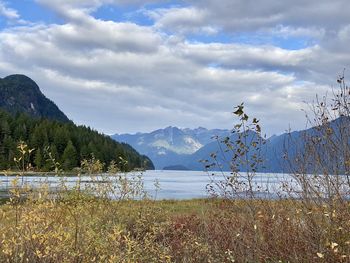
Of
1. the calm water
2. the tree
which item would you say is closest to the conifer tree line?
the tree

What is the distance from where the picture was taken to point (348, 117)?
8398 millimetres

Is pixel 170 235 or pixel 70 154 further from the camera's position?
pixel 70 154

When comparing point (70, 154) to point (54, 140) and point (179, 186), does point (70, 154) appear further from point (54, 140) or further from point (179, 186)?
point (179, 186)

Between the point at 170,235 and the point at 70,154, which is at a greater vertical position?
the point at 70,154

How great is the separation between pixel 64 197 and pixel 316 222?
4.77m

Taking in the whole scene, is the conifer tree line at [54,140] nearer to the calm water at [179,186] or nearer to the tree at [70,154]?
the tree at [70,154]

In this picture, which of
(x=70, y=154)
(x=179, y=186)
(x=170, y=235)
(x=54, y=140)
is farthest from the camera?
(x=54, y=140)

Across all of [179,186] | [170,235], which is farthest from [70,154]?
[170,235]

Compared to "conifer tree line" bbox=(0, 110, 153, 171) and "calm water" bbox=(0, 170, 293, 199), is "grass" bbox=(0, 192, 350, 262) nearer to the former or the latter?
"calm water" bbox=(0, 170, 293, 199)

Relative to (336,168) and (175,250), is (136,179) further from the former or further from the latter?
(336,168)

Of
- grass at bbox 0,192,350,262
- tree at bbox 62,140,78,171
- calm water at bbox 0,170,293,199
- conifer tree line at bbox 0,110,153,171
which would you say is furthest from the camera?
tree at bbox 62,140,78,171

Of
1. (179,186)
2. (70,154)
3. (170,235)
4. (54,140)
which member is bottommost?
(179,186)

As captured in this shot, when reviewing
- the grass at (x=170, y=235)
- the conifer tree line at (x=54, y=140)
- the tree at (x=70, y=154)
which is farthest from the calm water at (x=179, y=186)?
the conifer tree line at (x=54, y=140)

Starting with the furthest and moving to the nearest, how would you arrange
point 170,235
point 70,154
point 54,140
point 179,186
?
1. point 54,140
2. point 70,154
3. point 179,186
4. point 170,235
